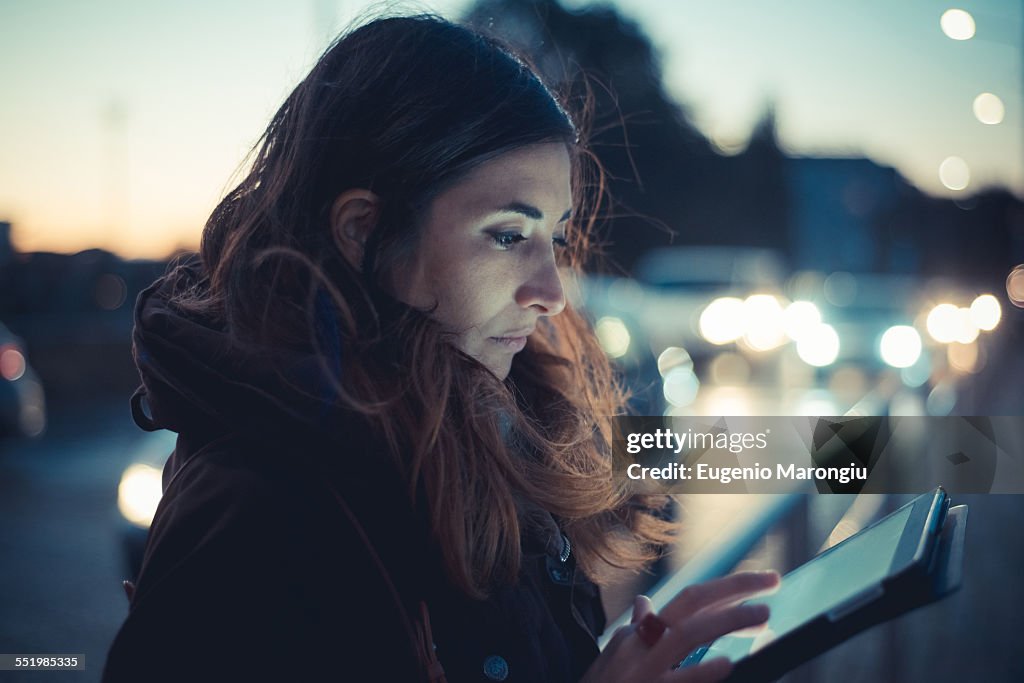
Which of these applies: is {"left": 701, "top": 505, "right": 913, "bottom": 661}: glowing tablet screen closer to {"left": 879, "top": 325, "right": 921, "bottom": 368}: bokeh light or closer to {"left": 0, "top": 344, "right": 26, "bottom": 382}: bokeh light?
{"left": 0, "top": 344, "right": 26, "bottom": 382}: bokeh light

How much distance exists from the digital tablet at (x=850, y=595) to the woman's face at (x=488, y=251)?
23.3 inches

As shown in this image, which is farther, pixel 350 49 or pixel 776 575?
pixel 350 49

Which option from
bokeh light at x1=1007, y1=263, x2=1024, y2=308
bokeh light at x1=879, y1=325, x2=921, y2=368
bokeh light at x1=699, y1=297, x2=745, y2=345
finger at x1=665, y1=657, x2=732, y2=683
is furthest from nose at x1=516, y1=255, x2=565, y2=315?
bokeh light at x1=1007, y1=263, x2=1024, y2=308

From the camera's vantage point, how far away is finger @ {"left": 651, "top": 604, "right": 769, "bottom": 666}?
1.11 metres

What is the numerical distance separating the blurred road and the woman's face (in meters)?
3.19

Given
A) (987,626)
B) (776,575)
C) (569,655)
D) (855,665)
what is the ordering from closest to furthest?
(776,575) → (569,655) → (855,665) → (987,626)

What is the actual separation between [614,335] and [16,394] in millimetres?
6085

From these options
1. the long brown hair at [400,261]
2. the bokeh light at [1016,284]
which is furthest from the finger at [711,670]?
the bokeh light at [1016,284]

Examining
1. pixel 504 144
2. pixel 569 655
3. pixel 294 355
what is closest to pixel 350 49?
pixel 504 144

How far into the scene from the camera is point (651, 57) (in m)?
13.4

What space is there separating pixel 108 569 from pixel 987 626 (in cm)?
473

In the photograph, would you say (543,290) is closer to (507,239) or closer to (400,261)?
(507,239)

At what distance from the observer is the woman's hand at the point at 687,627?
111 cm

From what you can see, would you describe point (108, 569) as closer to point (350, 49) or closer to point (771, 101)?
point (350, 49)
